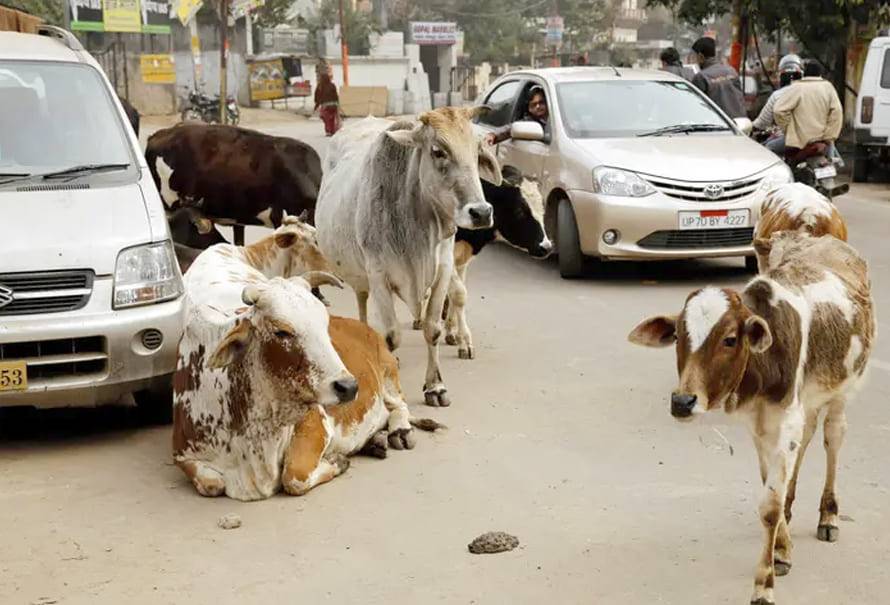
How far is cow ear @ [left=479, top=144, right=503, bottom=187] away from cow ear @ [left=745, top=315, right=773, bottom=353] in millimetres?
3791

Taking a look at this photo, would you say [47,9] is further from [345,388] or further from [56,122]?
[345,388]

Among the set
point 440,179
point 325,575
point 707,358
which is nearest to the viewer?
point 707,358

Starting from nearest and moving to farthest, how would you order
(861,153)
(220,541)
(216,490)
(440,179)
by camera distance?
(220,541)
(216,490)
(440,179)
(861,153)

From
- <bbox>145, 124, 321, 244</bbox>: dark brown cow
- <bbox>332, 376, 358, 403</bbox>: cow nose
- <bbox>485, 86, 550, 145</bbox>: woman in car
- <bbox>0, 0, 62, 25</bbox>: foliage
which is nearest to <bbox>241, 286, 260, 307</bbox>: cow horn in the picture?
<bbox>332, 376, 358, 403</bbox>: cow nose

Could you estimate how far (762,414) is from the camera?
4.62 meters

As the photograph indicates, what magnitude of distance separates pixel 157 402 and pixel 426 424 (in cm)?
149

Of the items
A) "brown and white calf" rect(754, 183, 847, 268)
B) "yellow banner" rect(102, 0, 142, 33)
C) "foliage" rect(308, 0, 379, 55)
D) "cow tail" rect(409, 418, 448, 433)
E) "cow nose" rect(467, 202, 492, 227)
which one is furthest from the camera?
"foliage" rect(308, 0, 379, 55)

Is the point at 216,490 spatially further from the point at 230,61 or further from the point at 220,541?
the point at 230,61

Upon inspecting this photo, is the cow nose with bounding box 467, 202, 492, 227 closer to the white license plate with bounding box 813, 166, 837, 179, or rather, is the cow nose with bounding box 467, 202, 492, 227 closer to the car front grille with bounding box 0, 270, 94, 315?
the car front grille with bounding box 0, 270, 94, 315

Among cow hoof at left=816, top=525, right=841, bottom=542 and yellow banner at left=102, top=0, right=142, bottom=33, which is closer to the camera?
cow hoof at left=816, top=525, right=841, bottom=542

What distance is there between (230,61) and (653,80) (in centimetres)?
3428

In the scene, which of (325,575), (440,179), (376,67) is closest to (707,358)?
(325,575)

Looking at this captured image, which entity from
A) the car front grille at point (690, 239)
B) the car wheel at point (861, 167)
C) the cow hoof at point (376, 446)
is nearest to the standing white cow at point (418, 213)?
the cow hoof at point (376, 446)

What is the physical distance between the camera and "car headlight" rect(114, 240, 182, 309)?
21.1 ft
